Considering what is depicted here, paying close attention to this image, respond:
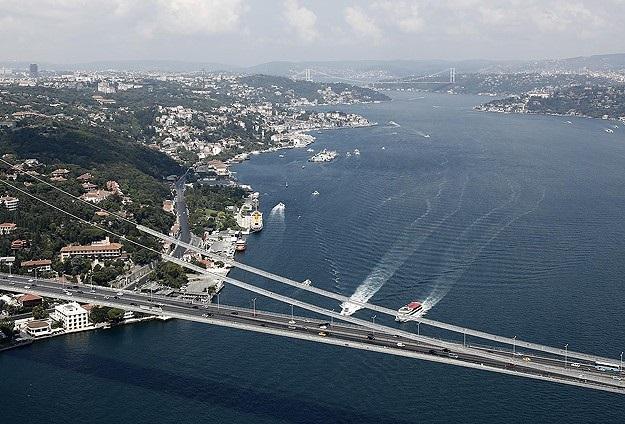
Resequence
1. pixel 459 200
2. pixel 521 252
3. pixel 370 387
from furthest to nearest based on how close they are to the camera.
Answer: pixel 459 200
pixel 521 252
pixel 370 387

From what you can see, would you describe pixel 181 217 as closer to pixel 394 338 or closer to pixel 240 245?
pixel 240 245

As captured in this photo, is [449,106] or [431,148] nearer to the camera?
[431,148]

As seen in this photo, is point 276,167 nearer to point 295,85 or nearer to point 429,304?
point 429,304

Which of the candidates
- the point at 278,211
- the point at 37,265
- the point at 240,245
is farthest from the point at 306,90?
the point at 37,265

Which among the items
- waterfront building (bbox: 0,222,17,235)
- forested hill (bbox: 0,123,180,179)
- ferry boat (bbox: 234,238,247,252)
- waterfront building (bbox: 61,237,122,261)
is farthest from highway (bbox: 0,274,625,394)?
forested hill (bbox: 0,123,180,179)

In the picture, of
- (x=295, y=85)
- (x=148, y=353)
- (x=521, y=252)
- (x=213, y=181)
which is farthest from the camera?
(x=295, y=85)

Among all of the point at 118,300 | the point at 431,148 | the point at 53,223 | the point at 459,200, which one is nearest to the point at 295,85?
the point at 431,148

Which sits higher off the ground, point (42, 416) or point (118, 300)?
point (118, 300)

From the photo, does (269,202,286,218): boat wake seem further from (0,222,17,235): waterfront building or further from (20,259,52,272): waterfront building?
(20,259,52,272): waterfront building
